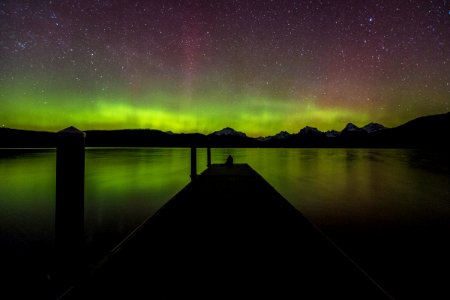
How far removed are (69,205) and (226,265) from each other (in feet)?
6.89

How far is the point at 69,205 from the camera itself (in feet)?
9.77

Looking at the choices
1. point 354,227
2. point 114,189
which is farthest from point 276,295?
point 114,189

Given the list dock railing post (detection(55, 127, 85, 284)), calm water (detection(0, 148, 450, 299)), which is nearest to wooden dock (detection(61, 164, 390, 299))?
dock railing post (detection(55, 127, 85, 284))

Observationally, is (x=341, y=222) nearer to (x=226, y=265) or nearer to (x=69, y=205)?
(x=226, y=265)

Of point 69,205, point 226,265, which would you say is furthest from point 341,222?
point 69,205

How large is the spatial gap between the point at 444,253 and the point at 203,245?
6.00 metres

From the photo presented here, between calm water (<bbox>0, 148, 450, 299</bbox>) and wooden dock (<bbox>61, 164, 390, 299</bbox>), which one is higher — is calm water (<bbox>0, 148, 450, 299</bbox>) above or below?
below

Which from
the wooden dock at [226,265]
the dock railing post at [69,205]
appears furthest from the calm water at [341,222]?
the dock railing post at [69,205]

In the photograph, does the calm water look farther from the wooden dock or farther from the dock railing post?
the dock railing post

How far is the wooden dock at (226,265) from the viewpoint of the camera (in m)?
2.51

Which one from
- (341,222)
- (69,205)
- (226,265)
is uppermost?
(69,205)

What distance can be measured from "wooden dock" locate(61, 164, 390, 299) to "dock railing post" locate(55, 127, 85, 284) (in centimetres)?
46

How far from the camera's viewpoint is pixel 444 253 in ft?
18.6

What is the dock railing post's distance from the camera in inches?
114
